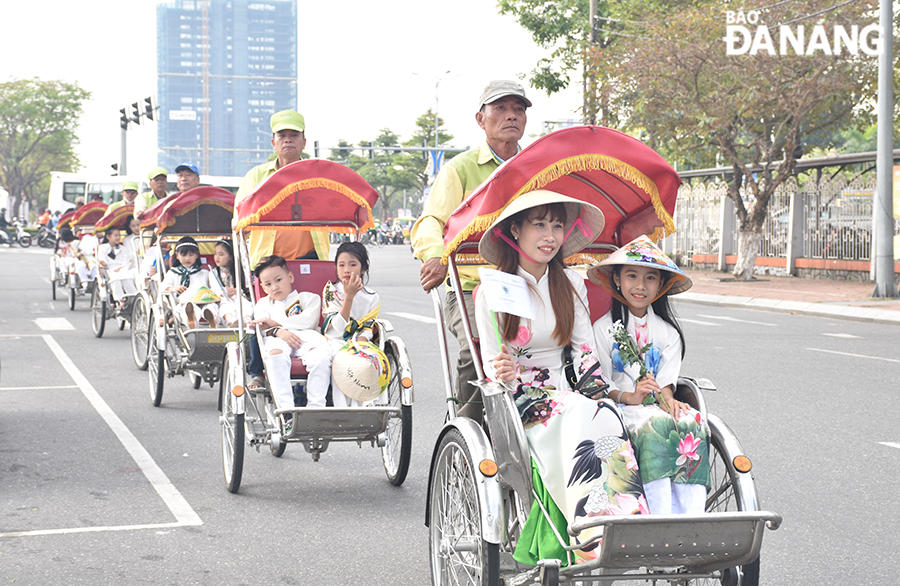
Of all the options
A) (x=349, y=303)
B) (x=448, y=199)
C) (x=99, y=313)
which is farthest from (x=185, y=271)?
(x=448, y=199)

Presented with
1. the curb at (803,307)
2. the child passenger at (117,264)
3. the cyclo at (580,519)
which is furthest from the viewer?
the curb at (803,307)

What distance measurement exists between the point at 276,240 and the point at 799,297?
50.8ft

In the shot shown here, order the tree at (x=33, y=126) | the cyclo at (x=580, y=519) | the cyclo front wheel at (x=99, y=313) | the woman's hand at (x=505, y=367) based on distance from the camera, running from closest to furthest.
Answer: the cyclo at (x=580, y=519)
the woman's hand at (x=505, y=367)
the cyclo front wheel at (x=99, y=313)
the tree at (x=33, y=126)

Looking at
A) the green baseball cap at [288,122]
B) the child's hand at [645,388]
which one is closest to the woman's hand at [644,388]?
the child's hand at [645,388]

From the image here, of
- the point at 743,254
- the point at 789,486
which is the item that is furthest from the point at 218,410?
the point at 743,254

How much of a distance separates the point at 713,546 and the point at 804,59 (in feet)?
69.4

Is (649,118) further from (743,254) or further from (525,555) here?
(525,555)

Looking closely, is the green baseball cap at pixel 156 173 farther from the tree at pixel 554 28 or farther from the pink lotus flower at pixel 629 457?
the tree at pixel 554 28

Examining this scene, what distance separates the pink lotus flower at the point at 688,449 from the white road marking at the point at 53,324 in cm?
1239

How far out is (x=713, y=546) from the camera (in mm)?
3105

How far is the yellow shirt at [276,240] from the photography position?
6.96 m

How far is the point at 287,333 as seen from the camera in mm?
5969

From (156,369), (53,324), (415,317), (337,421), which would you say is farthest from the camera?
(415,317)

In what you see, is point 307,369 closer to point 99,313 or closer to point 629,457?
point 629,457
